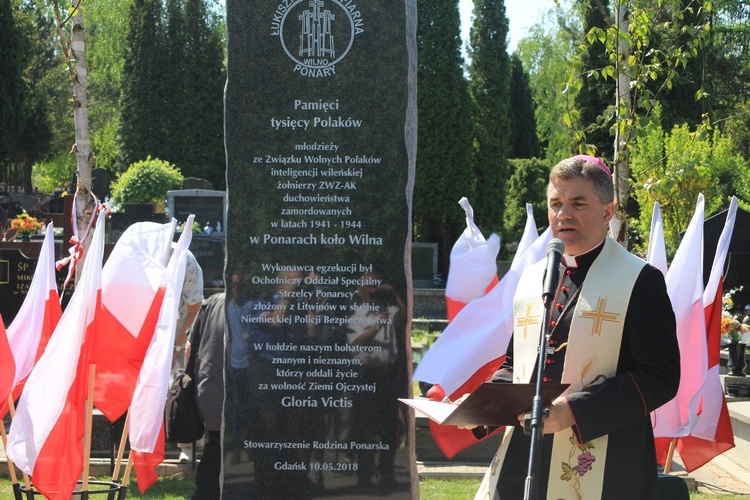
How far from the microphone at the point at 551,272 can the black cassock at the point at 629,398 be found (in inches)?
15.1

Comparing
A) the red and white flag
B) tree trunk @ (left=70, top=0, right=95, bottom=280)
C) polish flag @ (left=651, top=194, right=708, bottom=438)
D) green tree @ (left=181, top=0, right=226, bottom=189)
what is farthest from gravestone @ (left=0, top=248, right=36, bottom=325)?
green tree @ (left=181, top=0, right=226, bottom=189)

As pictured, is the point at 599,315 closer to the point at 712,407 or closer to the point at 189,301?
the point at 712,407

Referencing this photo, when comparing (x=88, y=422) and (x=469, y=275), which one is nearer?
(x=88, y=422)

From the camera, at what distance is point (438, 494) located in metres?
7.00

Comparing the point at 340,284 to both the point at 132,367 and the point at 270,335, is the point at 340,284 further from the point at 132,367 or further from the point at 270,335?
the point at 132,367

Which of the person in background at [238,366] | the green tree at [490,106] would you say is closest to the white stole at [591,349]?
the person in background at [238,366]

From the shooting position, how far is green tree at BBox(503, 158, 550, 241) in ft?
105

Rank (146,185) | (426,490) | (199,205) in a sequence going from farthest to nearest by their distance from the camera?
(146,185)
(199,205)
(426,490)

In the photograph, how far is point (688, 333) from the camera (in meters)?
5.90

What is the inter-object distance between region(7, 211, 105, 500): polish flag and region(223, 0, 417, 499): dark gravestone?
34.7 inches

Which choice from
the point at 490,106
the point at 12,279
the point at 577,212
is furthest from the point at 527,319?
the point at 490,106

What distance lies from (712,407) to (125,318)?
338 centimetres

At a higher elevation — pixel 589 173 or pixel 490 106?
pixel 490 106

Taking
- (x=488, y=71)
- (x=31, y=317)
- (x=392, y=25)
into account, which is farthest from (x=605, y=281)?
(x=488, y=71)
